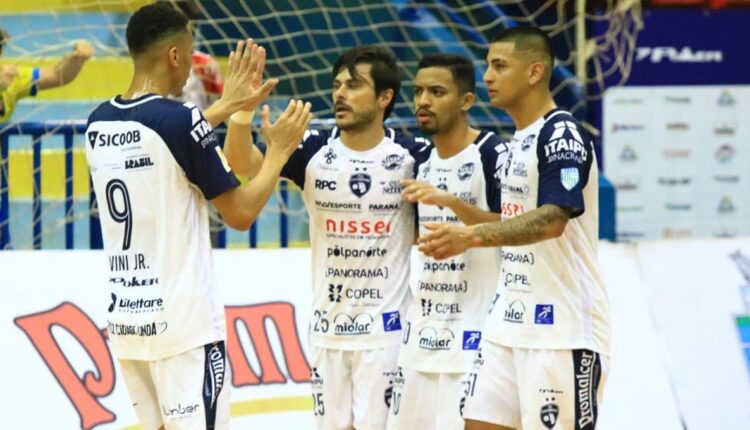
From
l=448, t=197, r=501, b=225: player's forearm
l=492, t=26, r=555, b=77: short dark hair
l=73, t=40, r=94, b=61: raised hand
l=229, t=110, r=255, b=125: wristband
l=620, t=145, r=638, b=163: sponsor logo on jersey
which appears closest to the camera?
l=492, t=26, r=555, b=77: short dark hair

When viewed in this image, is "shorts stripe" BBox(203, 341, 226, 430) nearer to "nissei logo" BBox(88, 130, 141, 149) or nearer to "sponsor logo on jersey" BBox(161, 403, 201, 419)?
"sponsor logo on jersey" BBox(161, 403, 201, 419)

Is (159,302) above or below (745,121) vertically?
below

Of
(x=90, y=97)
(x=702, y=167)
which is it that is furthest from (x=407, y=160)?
(x=702, y=167)

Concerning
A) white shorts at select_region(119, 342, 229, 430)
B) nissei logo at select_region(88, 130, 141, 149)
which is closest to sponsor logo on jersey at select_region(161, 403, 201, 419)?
white shorts at select_region(119, 342, 229, 430)

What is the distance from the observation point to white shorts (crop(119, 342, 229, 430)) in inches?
209

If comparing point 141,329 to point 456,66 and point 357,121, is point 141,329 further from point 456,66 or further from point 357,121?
point 456,66

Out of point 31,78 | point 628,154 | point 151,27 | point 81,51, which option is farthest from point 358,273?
point 628,154

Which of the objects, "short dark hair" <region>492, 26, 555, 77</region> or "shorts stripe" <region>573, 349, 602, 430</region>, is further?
"short dark hair" <region>492, 26, 555, 77</region>

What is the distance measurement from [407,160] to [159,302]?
1646 millimetres

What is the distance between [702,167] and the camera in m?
12.5

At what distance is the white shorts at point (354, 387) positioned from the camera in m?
6.34

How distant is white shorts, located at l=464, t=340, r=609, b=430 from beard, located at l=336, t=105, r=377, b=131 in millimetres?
1238

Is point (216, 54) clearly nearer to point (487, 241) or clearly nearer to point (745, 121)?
point (745, 121)

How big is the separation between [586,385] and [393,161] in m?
1.45
